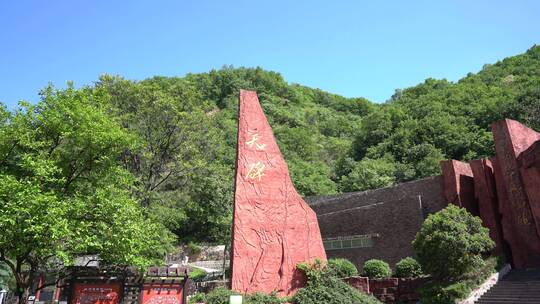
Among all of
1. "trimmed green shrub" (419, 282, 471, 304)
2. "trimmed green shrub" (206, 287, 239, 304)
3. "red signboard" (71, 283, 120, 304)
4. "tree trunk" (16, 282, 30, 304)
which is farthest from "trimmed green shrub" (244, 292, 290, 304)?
"tree trunk" (16, 282, 30, 304)

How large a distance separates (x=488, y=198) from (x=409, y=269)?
519 cm

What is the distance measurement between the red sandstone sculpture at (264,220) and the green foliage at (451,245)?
3.69 m

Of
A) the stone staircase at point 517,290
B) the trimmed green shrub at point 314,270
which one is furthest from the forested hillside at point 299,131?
the stone staircase at point 517,290

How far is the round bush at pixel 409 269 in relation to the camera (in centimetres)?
1711

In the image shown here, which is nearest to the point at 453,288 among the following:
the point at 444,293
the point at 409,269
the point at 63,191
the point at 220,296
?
the point at 444,293

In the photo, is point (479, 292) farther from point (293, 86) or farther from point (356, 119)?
point (293, 86)

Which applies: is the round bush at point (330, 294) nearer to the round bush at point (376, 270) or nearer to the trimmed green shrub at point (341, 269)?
the trimmed green shrub at point (341, 269)

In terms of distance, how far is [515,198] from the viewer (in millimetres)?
17688

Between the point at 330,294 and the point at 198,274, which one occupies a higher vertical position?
the point at 198,274

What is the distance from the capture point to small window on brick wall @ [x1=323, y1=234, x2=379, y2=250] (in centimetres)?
2173

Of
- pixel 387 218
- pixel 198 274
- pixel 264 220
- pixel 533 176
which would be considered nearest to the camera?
pixel 264 220

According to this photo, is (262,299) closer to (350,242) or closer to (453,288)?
(453,288)

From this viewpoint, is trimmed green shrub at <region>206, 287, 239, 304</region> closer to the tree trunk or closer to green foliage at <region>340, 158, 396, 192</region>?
the tree trunk

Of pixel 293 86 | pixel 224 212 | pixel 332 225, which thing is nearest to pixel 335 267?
pixel 332 225
